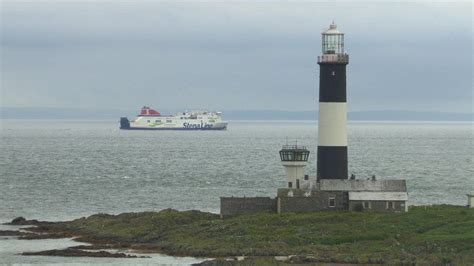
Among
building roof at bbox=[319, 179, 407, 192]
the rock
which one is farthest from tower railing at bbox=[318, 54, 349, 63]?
the rock

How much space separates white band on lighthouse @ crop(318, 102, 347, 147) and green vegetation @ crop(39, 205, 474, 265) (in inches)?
182

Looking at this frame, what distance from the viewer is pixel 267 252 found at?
47.4 metres

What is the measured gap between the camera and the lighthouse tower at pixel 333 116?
2286 inches

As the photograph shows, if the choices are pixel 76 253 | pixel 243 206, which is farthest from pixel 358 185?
pixel 76 253

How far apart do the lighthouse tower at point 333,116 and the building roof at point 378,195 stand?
6.55ft

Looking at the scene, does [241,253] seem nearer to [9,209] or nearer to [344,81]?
[344,81]

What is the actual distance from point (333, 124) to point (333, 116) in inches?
15.7

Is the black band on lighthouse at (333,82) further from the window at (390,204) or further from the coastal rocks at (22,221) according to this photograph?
the coastal rocks at (22,221)

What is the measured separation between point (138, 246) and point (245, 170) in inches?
2276

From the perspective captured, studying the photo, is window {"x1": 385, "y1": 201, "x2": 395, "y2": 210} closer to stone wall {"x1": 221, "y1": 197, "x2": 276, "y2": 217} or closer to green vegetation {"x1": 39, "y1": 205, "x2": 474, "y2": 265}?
green vegetation {"x1": 39, "y1": 205, "x2": 474, "y2": 265}

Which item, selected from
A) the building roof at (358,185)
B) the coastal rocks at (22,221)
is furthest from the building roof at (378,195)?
the coastal rocks at (22,221)

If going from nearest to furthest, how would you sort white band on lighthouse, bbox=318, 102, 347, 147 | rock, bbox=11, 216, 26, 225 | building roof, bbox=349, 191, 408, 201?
building roof, bbox=349, 191, 408, 201
white band on lighthouse, bbox=318, 102, 347, 147
rock, bbox=11, 216, 26, 225

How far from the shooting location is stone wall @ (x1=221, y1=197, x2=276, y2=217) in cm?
5634

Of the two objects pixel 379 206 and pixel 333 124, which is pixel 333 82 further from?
pixel 379 206
